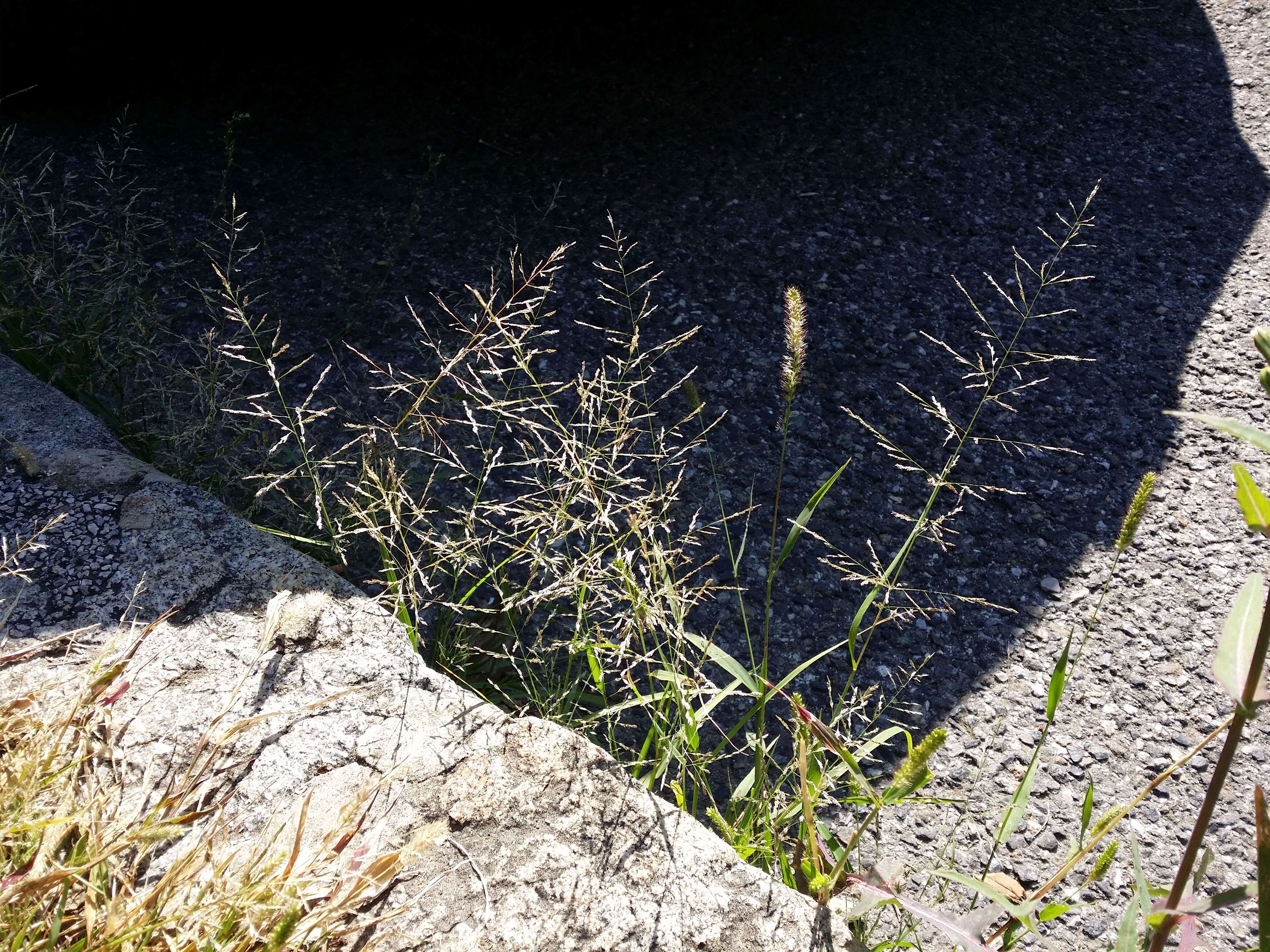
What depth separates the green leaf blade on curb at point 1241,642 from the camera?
1.07 metres

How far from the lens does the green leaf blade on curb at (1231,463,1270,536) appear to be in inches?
41.1

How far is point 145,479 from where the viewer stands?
2.12m

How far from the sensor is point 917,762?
4.49 ft

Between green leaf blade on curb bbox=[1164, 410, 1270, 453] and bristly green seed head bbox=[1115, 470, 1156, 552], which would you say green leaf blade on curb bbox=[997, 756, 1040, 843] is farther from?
green leaf blade on curb bbox=[1164, 410, 1270, 453]

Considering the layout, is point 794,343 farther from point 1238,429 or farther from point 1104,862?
point 1104,862

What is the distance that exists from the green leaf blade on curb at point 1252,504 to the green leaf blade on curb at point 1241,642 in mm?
56

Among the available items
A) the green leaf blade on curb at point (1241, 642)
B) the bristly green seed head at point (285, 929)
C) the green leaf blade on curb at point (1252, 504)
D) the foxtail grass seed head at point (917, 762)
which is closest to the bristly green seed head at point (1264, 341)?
the green leaf blade on curb at point (1252, 504)

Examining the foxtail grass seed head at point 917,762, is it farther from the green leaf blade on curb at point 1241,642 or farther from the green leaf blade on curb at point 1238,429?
the green leaf blade on curb at point 1238,429

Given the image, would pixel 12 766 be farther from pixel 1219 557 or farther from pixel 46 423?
pixel 1219 557

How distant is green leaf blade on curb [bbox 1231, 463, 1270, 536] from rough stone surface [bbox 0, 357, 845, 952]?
90cm

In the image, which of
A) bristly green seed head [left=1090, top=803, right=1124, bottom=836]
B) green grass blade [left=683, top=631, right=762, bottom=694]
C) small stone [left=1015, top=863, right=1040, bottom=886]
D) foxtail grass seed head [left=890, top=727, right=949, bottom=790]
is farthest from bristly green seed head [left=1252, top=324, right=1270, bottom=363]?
small stone [left=1015, top=863, right=1040, bottom=886]

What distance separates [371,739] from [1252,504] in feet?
4.45

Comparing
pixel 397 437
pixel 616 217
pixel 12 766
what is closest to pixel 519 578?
pixel 397 437

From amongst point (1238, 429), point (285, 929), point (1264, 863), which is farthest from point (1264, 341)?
point (285, 929)
